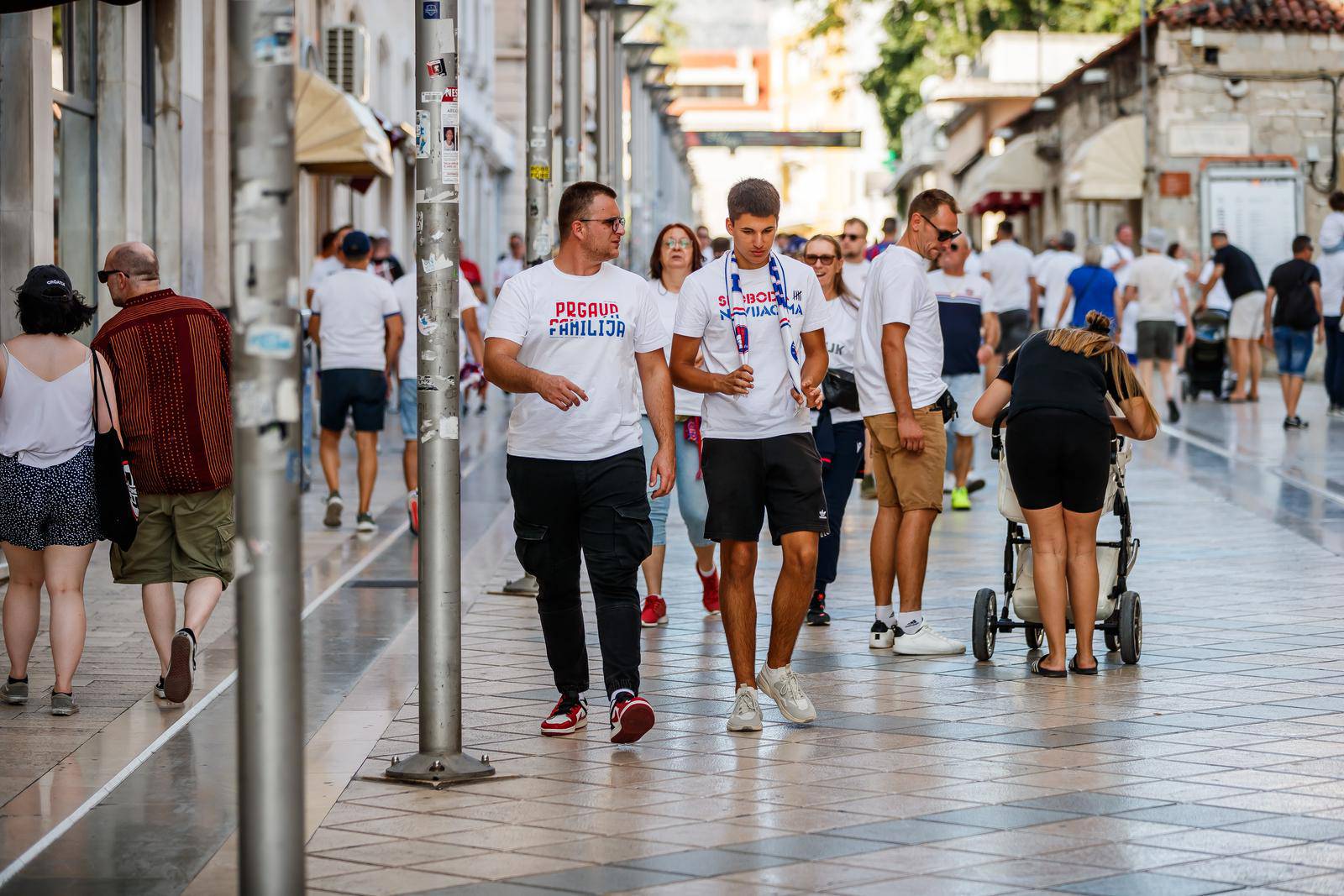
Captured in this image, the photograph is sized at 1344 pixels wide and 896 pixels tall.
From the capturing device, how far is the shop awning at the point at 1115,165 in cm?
3241

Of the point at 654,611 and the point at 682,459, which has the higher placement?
the point at 682,459

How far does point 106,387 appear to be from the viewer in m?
7.74

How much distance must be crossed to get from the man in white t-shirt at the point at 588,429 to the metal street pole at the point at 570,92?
23.8 ft

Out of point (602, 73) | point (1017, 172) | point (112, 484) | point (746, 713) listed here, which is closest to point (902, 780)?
point (746, 713)

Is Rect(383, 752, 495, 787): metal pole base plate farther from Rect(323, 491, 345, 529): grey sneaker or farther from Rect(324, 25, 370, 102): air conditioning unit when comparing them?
Rect(324, 25, 370, 102): air conditioning unit

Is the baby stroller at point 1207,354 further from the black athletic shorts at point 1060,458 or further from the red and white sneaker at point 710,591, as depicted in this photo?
the black athletic shorts at point 1060,458

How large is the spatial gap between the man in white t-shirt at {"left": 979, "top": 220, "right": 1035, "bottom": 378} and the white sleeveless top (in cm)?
1598

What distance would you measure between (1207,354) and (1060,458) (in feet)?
54.6

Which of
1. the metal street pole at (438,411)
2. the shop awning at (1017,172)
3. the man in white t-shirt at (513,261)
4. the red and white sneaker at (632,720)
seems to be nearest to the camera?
the metal street pole at (438,411)

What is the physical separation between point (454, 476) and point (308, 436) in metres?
9.02

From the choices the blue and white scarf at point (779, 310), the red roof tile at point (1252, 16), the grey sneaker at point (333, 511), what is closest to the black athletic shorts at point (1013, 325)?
the red roof tile at point (1252, 16)

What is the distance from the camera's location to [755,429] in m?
7.31

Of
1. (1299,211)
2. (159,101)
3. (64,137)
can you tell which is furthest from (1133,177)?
(64,137)

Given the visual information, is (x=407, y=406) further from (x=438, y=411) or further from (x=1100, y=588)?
(x=438, y=411)
